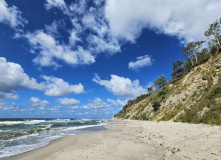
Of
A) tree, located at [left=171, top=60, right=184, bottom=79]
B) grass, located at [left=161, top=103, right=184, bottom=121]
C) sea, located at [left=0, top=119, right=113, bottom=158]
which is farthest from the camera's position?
tree, located at [left=171, top=60, right=184, bottom=79]

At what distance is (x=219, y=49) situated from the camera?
111 ft

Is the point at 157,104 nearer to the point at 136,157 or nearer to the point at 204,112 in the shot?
the point at 204,112

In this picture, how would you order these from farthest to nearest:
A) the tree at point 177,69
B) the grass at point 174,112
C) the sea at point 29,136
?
the tree at point 177,69 < the grass at point 174,112 < the sea at point 29,136

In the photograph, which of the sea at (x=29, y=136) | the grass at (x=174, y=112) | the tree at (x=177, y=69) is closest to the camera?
the sea at (x=29, y=136)

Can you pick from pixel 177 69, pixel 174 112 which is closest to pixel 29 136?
pixel 174 112

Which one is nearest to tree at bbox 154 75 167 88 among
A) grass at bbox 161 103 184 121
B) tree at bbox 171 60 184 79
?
tree at bbox 171 60 184 79

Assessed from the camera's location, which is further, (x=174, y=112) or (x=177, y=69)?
(x=177, y=69)

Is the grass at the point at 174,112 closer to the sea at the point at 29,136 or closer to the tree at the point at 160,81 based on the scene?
the sea at the point at 29,136

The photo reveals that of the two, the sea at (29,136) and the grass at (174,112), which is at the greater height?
the grass at (174,112)

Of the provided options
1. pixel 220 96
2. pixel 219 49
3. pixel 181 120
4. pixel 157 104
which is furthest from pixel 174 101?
pixel 219 49

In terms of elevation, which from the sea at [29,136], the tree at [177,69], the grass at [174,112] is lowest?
the sea at [29,136]

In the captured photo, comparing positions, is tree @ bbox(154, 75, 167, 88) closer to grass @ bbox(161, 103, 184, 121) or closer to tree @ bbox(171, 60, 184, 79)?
tree @ bbox(171, 60, 184, 79)

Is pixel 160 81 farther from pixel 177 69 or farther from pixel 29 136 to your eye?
pixel 29 136

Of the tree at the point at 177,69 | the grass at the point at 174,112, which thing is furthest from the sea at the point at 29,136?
the tree at the point at 177,69
